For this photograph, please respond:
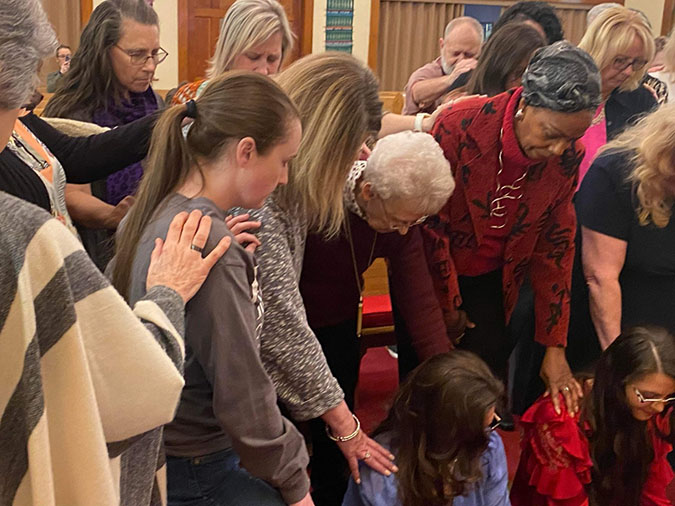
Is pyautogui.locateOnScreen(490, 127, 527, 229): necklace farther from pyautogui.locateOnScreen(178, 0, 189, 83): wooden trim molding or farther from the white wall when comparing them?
pyautogui.locateOnScreen(178, 0, 189, 83): wooden trim molding

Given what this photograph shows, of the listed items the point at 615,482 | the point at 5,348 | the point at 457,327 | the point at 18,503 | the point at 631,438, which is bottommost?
the point at 615,482

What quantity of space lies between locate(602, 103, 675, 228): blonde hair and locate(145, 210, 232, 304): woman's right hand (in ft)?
4.54

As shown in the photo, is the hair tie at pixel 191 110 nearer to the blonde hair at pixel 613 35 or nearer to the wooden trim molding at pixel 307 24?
the blonde hair at pixel 613 35

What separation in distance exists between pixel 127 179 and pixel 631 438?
1650mm

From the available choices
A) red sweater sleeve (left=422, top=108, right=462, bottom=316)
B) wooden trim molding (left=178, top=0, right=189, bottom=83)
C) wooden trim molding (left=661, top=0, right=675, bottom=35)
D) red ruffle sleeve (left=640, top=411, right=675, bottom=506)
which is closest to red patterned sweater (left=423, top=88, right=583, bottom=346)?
red sweater sleeve (left=422, top=108, right=462, bottom=316)

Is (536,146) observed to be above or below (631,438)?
above

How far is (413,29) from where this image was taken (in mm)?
7633

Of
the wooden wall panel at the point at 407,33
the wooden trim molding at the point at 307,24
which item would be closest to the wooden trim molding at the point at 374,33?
the wooden wall panel at the point at 407,33

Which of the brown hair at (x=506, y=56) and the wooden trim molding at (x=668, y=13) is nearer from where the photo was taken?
the brown hair at (x=506, y=56)

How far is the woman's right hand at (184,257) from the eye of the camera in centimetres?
128

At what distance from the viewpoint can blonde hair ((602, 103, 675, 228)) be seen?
2180mm

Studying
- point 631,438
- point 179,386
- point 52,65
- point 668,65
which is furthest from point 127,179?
→ point 52,65

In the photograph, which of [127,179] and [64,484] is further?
[127,179]

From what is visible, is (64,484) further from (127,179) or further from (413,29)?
(413,29)
